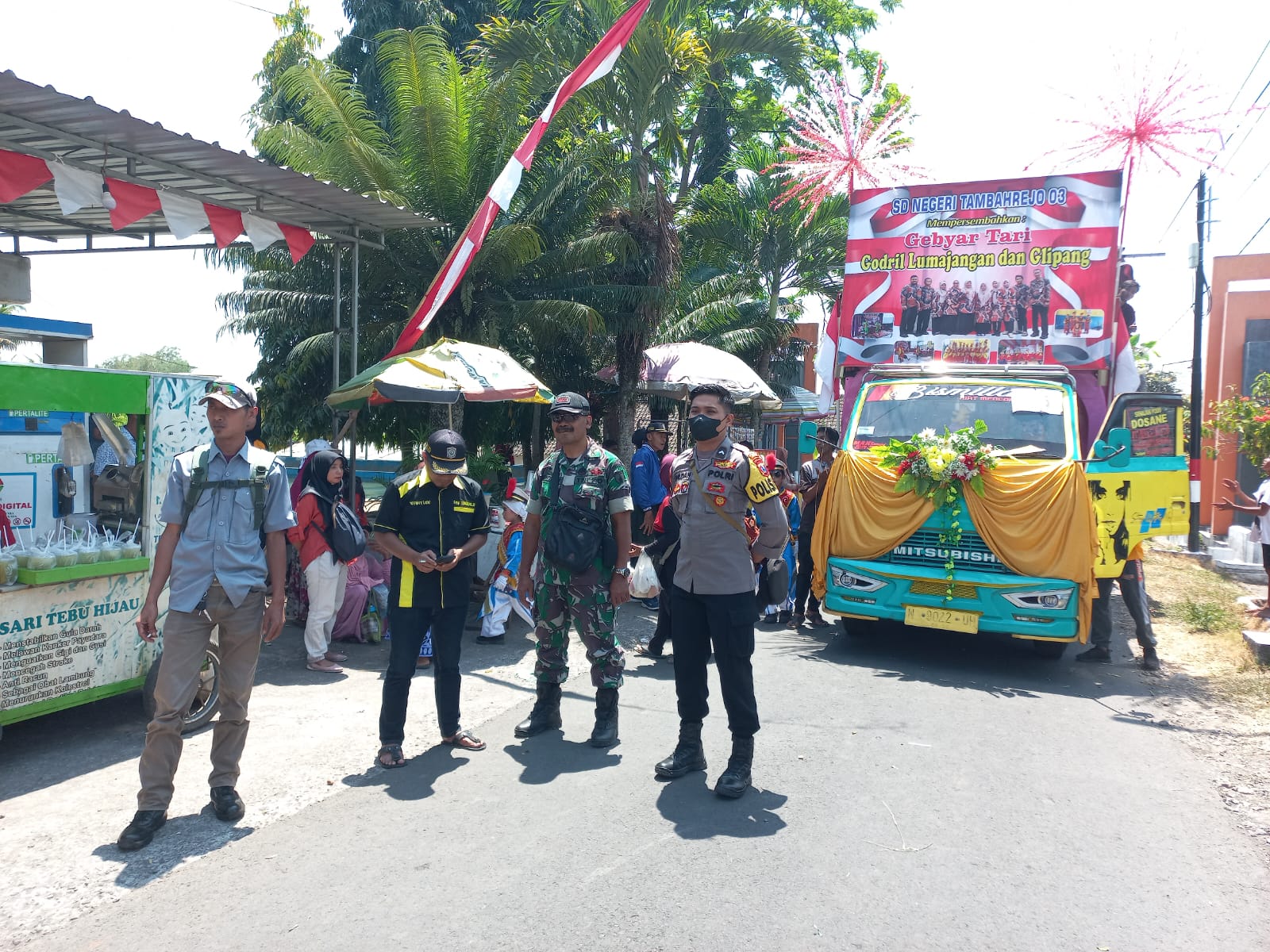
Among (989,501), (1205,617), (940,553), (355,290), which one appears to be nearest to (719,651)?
(940,553)

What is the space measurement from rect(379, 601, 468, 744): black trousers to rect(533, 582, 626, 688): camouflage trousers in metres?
0.47

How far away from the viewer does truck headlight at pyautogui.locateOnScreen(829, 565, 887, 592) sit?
761cm

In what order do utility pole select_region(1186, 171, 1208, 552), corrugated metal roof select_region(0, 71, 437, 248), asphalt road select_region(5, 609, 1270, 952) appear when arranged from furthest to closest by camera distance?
utility pole select_region(1186, 171, 1208, 552) < corrugated metal roof select_region(0, 71, 437, 248) < asphalt road select_region(5, 609, 1270, 952)

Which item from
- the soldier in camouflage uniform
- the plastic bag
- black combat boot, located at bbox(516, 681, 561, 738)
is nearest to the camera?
the soldier in camouflage uniform

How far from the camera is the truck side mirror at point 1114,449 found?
7730mm

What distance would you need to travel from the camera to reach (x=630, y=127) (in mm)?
13992

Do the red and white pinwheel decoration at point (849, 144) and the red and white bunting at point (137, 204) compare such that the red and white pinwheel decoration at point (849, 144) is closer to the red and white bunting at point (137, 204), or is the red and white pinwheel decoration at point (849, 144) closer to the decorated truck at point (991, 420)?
the decorated truck at point (991, 420)

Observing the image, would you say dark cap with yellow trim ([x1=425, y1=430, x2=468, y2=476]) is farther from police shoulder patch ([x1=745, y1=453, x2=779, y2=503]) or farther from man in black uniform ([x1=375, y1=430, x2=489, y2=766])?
police shoulder patch ([x1=745, y1=453, x2=779, y2=503])

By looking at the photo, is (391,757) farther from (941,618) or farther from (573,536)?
(941,618)

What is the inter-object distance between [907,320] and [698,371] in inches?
133

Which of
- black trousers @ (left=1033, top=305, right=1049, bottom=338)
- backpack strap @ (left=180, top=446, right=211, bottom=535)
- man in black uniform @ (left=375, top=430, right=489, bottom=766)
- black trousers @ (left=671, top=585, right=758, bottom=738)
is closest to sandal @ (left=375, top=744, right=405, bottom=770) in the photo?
man in black uniform @ (left=375, top=430, right=489, bottom=766)

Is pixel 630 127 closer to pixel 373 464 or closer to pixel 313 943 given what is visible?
pixel 313 943

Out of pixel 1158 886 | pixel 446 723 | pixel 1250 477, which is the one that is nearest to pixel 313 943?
pixel 446 723

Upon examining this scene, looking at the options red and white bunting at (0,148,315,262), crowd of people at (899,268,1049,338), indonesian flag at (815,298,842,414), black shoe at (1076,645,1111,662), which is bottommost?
black shoe at (1076,645,1111,662)
